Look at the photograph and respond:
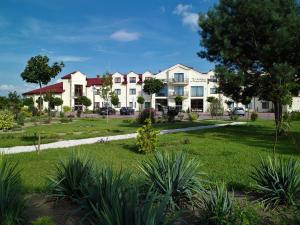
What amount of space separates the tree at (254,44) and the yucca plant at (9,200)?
13080mm

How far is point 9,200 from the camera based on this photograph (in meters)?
4.19

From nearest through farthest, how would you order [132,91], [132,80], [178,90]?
[178,90], [132,91], [132,80]

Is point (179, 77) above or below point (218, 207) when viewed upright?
above

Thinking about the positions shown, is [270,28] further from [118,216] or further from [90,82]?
[90,82]

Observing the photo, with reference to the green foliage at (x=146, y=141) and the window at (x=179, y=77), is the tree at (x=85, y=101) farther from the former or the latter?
the green foliage at (x=146, y=141)

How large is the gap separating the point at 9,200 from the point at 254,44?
1654 cm

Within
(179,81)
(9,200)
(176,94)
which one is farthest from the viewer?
(176,94)

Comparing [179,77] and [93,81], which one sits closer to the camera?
[179,77]

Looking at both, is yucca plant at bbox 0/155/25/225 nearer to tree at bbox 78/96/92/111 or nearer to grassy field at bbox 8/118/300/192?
grassy field at bbox 8/118/300/192

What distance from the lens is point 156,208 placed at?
3250 millimetres

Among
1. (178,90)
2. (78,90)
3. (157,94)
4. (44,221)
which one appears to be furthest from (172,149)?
(78,90)

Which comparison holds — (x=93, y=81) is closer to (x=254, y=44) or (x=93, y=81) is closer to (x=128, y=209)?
(x=254, y=44)

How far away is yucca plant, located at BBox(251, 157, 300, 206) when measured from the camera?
16.4ft

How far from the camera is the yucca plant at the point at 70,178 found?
507 cm
